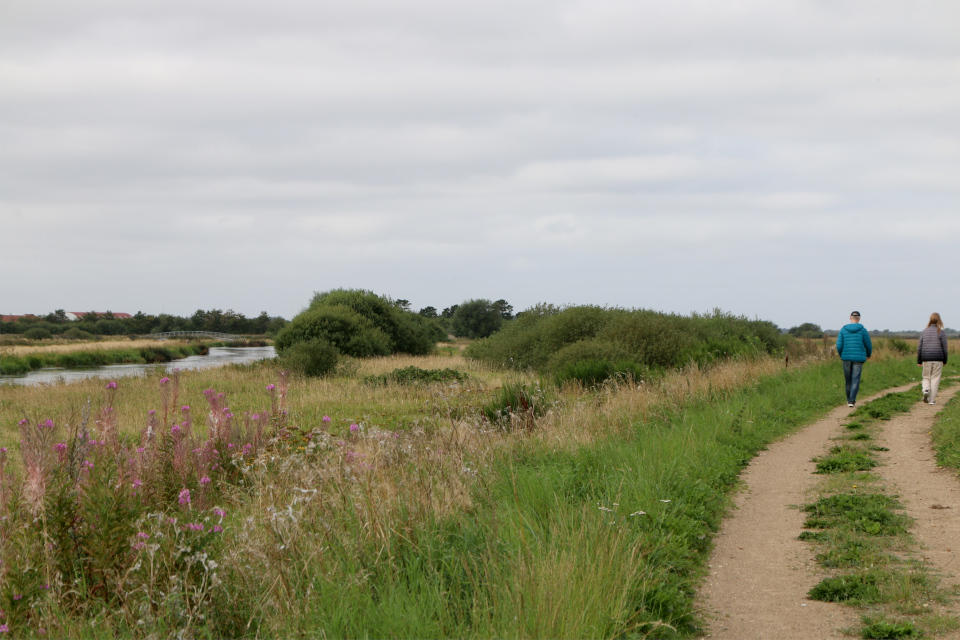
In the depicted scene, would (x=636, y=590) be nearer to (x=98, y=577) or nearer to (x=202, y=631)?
(x=202, y=631)

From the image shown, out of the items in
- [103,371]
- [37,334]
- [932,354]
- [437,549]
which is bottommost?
[103,371]

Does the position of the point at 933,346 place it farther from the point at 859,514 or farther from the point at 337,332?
the point at 337,332

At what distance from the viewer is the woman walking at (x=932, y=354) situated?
14922 millimetres

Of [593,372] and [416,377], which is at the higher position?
[593,372]

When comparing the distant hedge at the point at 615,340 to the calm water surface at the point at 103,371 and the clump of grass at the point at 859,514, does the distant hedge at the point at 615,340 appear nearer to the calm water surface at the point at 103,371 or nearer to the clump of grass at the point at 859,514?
the clump of grass at the point at 859,514

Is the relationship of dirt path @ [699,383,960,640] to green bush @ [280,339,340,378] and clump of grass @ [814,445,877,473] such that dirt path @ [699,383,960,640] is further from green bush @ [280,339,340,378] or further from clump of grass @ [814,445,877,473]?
green bush @ [280,339,340,378]

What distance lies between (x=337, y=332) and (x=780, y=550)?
37351 mm

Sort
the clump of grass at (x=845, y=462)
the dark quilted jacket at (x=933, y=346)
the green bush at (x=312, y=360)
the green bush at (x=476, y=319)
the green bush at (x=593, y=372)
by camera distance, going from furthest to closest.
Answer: the green bush at (x=476, y=319)
the green bush at (x=312, y=360)
the green bush at (x=593, y=372)
the dark quilted jacket at (x=933, y=346)
the clump of grass at (x=845, y=462)

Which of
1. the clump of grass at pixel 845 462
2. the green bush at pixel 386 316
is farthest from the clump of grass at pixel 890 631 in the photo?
the green bush at pixel 386 316

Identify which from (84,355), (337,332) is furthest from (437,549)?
(84,355)

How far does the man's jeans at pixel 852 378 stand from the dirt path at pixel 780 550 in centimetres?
508

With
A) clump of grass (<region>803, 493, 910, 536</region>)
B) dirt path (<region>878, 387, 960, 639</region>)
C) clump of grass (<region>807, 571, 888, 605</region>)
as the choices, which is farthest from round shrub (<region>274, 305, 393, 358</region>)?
clump of grass (<region>807, 571, 888, 605</region>)

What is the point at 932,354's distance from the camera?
14961 millimetres

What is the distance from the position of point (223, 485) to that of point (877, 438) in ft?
30.5
